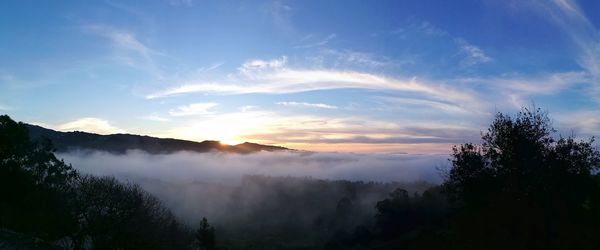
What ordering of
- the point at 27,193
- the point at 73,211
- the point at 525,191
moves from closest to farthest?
1. the point at 525,191
2. the point at 73,211
3. the point at 27,193

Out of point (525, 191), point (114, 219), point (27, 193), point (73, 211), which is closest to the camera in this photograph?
point (525, 191)

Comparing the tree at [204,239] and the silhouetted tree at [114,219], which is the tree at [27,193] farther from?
the tree at [204,239]

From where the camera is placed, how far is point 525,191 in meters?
29.6

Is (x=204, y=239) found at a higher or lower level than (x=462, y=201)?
lower

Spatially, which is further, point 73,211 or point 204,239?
point 204,239

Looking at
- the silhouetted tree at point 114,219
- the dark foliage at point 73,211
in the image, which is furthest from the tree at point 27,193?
the silhouetted tree at point 114,219

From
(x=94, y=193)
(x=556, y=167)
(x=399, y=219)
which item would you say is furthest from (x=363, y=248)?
(x=556, y=167)

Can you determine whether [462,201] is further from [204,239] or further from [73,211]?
[204,239]

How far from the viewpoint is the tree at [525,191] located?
25438mm

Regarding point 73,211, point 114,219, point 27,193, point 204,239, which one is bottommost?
point 204,239

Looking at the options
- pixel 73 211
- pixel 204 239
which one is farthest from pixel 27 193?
pixel 204 239

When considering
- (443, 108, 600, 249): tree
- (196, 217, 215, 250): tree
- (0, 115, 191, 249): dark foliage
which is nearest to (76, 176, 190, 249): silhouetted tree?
(0, 115, 191, 249): dark foliage

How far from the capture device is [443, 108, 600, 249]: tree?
25438 mm

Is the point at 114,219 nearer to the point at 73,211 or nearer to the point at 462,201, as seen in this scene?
the point at 73,211
